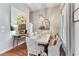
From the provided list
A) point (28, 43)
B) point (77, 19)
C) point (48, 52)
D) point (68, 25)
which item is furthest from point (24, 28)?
point (77, 19)

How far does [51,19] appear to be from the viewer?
169cm

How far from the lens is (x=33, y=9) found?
1.71 meters

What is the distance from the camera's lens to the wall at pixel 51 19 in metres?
1.68

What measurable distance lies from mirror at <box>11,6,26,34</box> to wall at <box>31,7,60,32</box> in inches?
5.3

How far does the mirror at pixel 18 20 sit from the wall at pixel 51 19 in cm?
13

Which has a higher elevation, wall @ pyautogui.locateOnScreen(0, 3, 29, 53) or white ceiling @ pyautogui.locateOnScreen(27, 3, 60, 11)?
white ceiling @ pyautogui.locateOnScreen(27, 3, 60, 11)

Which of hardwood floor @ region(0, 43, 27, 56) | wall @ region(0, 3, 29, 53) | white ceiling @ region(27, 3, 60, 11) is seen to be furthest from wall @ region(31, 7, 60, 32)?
hardwood floor @ region(0, 43, 27, 56)

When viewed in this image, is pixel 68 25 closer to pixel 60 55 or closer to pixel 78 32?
pixel 78 32

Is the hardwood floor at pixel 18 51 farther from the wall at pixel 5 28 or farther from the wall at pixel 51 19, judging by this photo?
the wall at pixel 51 19

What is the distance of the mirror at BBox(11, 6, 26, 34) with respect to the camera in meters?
1.69

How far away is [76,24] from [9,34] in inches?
35.0

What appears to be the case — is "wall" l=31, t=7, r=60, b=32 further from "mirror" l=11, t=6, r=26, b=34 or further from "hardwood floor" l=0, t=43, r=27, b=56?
"hardwood floor" l=0, t=43, r=27, b=56

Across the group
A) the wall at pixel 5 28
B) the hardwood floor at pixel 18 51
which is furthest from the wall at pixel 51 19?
the hardwood floor at pixel 18 51

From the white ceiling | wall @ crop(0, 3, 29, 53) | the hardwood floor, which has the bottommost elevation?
the hardwood floor
